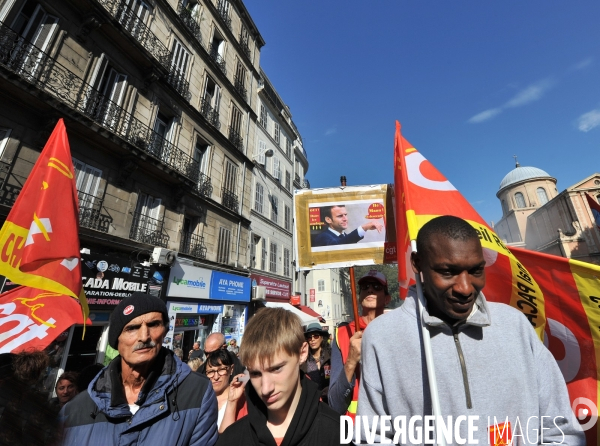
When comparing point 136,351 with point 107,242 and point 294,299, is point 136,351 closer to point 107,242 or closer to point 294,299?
point 107,242

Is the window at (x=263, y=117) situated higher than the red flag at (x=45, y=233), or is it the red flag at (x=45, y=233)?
the window at (x=263, y=117)

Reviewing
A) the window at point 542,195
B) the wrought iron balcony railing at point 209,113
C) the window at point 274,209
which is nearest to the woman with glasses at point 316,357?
the wrought iron balcony railing at point 209,113

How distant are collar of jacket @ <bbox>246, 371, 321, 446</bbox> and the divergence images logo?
2.45 metres

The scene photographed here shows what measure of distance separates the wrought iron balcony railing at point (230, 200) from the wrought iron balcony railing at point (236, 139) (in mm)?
3007

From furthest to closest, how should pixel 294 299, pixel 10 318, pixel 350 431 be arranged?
1. pixel 294 299
2. pixel 10 318
3. pixel 350 431

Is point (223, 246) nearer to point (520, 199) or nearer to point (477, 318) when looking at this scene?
point (477, 318)

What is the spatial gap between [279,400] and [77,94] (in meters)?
11.0

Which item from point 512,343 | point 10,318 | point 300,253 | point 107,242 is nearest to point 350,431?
point 512,343

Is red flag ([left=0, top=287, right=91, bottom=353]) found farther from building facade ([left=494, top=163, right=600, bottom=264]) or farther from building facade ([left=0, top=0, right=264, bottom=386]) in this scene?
building facade ([left=494, top=163, right=600, bottom=264])

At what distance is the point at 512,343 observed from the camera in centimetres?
137

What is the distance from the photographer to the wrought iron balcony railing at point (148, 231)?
405 inches

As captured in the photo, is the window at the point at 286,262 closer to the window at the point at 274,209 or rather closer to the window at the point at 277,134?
the window at the point at 274,209

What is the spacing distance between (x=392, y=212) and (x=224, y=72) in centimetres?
1591

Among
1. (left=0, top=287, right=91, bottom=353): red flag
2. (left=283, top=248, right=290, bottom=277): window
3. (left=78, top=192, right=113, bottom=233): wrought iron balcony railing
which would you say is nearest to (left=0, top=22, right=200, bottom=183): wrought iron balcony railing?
(left=78, top=192, right=113, bottom=233): wrought iron balcony railing
